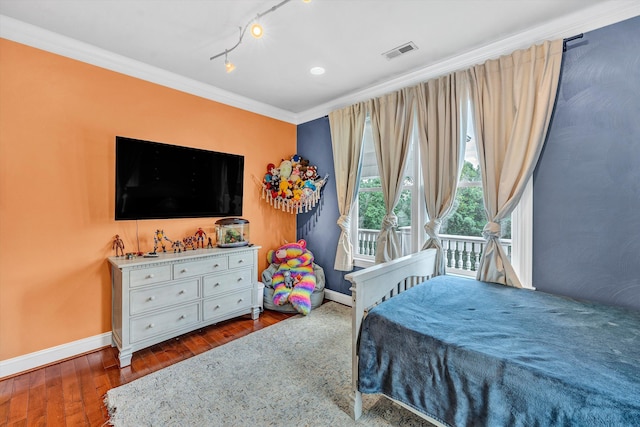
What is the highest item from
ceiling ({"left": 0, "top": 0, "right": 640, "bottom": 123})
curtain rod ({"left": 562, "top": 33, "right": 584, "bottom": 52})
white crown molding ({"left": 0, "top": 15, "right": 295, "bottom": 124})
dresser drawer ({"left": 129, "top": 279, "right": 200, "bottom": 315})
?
ceiling ({"left": 0, "top": 0, "right": 640, "bottom": 123})

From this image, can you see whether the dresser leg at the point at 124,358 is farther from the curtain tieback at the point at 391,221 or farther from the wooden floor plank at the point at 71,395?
Result: the curtain tieback at the point at 391,221

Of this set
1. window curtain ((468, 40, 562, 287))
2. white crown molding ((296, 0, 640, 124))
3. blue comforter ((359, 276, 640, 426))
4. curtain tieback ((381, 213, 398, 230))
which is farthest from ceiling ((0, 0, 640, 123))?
blue comforter ((359, 276, 640, 426))

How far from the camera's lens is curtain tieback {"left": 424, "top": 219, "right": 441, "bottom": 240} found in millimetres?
2602

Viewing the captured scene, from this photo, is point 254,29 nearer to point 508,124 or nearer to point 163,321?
point 508,124

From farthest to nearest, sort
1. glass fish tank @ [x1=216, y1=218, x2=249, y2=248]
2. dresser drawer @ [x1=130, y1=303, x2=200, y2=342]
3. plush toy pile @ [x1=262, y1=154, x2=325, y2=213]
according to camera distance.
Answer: plush toy pile @ [x1=262, y1=154, x2=325, y2=213] → glass fish tank @ [x1=216, y1=218, x2=249, y2=248] → dresser drawer @ [x1=130, y1=303, x2=200, y2=342]

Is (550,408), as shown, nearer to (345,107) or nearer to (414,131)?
(414,131)

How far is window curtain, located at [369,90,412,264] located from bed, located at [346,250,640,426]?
3.22 feet

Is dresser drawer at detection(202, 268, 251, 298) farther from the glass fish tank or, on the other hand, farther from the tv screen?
the tv screen

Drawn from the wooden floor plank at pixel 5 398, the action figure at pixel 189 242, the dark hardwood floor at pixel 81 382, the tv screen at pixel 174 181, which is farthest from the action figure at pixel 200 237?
the wooden floor plank at pixel 5 398

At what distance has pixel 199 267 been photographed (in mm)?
2664

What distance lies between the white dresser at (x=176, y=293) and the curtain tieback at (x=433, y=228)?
184 centimetres

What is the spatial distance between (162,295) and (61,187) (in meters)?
1.20

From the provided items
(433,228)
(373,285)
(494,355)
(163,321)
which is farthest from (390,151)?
(163,321)

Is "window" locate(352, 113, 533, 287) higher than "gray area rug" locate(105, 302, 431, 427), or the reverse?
"window" locate(352, 113, 533, 287)
